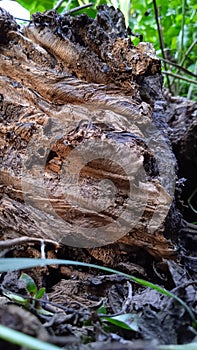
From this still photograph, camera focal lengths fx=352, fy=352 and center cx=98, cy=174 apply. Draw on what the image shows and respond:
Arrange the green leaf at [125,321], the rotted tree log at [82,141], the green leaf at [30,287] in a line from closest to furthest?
the green leaf at [125,321] < the green leaf at [30,287] < the rotted tree log at [82,141]

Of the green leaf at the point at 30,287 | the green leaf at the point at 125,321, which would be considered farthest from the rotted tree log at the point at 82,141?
the green leaf at the point at 125,321

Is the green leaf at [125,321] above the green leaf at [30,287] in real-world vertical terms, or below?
above

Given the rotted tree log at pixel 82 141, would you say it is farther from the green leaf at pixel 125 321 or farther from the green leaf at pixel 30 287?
the green leaf at pixel 125 321

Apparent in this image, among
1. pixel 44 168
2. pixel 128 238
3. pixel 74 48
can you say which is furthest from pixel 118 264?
pixel 74 48

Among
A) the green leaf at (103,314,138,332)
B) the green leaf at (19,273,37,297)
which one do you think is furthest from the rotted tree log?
the green leaf at (103,314,138,332)

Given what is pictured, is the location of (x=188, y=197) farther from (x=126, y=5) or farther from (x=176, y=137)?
(x=126, y=5)

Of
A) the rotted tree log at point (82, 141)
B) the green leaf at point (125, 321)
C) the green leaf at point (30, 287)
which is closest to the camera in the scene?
the green leaf at point (125, 321)

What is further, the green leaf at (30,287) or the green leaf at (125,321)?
the green leaf at (30,287)

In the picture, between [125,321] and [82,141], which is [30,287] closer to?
[125,321]
